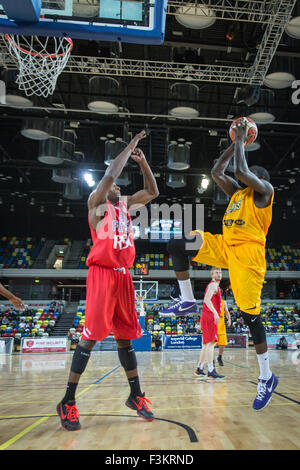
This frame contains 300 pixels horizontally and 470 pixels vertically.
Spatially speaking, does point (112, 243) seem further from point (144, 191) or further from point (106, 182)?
point (144, 191)

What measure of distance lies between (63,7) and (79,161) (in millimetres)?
12767

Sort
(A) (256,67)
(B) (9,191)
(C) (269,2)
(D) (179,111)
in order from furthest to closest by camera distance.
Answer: (B) (9,191)
(D) (179,111)
(A) (256,67)
(C) (269,2)

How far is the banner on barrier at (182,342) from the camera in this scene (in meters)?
16.8

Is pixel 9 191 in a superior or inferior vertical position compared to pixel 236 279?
superior

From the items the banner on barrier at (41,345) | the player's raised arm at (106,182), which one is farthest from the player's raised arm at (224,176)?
the banner on barrier at (41,345)

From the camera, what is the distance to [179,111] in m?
11.3

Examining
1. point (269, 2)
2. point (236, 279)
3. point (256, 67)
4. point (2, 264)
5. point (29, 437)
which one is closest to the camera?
point (29, 437)

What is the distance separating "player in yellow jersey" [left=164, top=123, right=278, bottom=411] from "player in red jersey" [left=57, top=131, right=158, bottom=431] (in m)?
0.77

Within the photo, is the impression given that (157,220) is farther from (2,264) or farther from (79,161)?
(2,264)

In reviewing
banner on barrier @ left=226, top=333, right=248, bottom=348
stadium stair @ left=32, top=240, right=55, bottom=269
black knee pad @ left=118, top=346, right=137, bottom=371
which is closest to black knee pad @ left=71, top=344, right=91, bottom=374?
black knee pad @ left=118, top=346, right=137, bottom=371

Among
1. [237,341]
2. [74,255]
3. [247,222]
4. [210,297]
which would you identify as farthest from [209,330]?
[74,255]

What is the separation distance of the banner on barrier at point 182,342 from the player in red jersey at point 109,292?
14138 mm

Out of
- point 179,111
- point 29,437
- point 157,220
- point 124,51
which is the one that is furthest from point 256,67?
point 157,220

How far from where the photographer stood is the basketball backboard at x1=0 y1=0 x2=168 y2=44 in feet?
11.5
